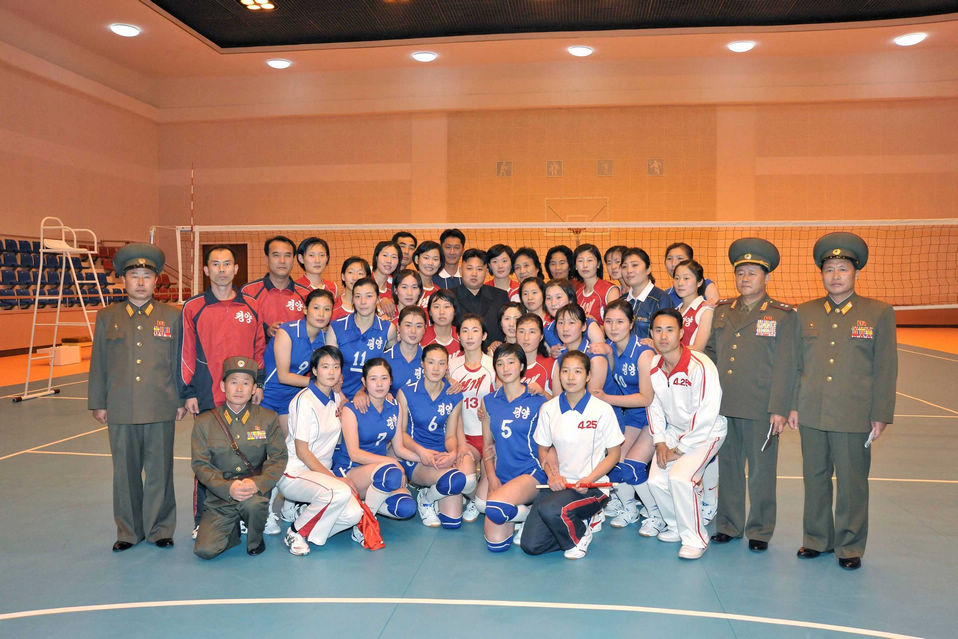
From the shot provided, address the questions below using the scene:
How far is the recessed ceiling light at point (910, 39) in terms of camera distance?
1697 cm

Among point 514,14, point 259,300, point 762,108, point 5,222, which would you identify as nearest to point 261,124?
point 5,222

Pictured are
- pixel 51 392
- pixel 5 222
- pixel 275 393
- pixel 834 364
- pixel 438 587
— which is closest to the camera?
pixel 438 587

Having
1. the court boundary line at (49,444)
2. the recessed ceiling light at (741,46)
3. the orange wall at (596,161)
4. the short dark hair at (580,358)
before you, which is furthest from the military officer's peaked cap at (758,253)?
the orange wall at (596,161)

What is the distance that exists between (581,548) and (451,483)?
3.43 feet

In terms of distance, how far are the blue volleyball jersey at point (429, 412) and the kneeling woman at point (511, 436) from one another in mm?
346

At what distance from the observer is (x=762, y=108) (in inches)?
754

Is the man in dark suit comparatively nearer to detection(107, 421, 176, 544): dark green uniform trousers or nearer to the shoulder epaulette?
the shoulder epaulette

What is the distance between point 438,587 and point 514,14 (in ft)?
47.7

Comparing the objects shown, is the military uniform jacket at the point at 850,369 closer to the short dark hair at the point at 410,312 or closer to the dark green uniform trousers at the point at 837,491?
the dark green uniform trousers at the point at 837,491

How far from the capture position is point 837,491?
177 inches

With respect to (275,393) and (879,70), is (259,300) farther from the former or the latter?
(879,70)

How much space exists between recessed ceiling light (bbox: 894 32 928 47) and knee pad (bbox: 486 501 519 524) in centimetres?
1773

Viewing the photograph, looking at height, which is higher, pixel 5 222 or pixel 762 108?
pixel 762 108

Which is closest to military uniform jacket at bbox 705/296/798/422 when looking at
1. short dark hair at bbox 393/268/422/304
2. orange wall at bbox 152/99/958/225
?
short dark hair at bbox 393/268/422/304
